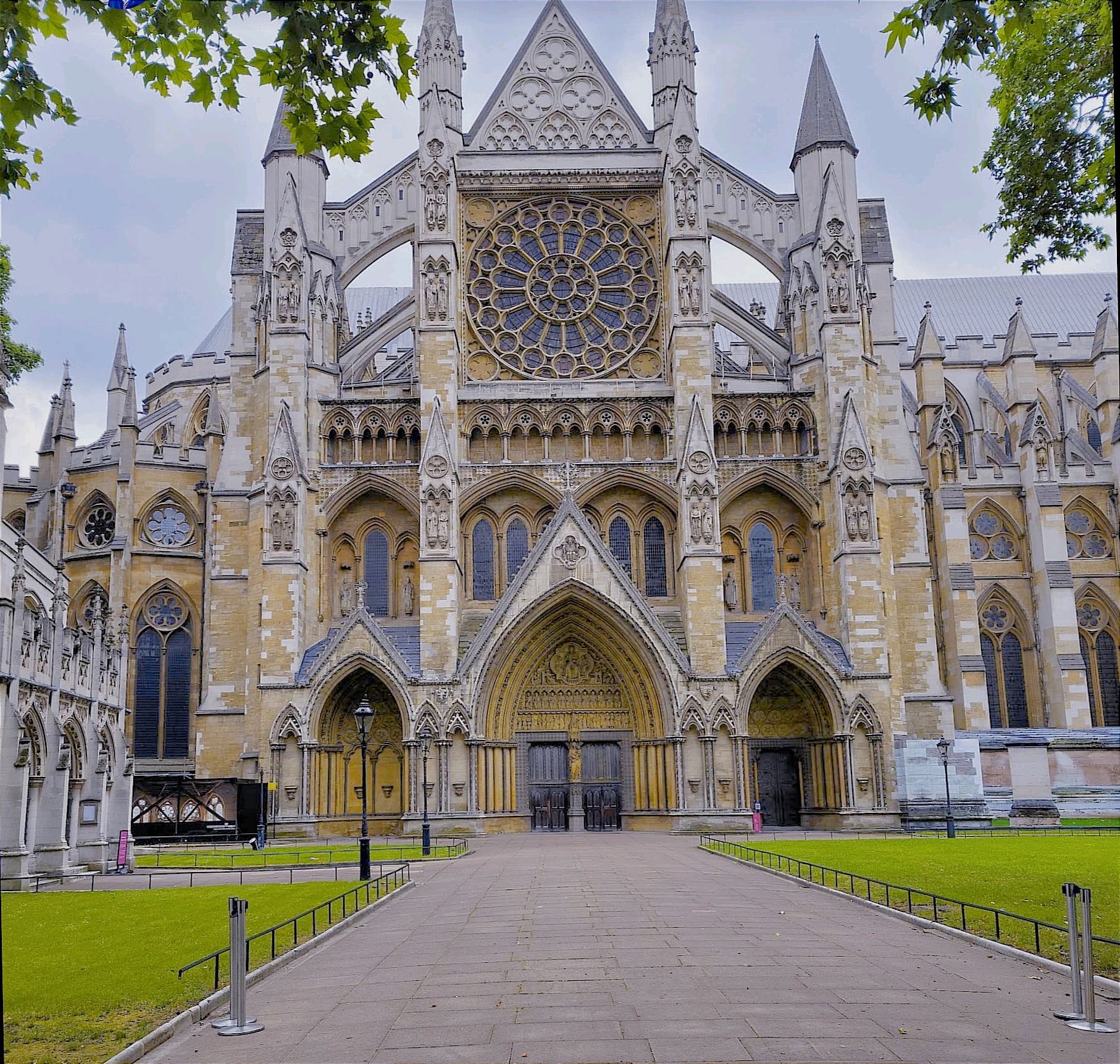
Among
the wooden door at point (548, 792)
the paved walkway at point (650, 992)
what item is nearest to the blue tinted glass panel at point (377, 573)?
the wooden door at point (548, 792)

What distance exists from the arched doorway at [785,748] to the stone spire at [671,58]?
20864 millimetres

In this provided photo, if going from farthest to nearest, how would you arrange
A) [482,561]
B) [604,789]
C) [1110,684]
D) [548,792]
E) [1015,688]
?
1. [1110,684]
2. [1015,688]
3. [482,561]
4. [548,792]
5. [604,789]

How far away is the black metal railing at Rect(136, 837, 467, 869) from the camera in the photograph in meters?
27.6

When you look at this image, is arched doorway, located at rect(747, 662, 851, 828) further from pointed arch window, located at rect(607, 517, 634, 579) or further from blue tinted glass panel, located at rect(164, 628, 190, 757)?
blue tinted glass panel, located at rect(164, 628, 190, 757)

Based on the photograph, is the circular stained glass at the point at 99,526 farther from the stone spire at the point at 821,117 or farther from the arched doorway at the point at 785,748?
the stone spire at the point at 821,117

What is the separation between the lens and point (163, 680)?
4481 centimetres

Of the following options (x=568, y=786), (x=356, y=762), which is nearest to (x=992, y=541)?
(x=568, y=786)

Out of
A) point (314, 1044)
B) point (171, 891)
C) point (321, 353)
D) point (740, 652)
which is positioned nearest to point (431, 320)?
point (321, 353)

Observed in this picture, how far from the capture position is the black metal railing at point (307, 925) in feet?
39.0

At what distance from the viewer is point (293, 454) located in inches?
1550

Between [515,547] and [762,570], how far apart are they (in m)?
8.74

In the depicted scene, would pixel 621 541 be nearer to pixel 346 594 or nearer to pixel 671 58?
pixel 346 594

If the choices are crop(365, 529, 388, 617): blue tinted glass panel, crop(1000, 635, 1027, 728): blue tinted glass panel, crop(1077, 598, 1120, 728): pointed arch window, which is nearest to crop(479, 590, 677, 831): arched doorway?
crop(365, 529, 388, 617): blue tinted glass panel

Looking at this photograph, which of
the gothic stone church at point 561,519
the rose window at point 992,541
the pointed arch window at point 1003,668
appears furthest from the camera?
the rose window at point 992,541
